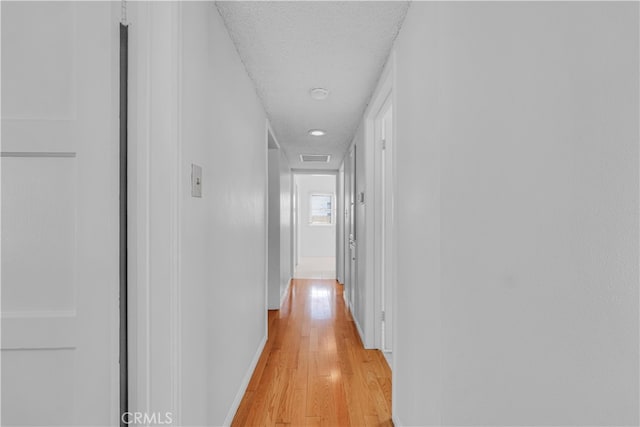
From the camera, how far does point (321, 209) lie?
9.95 meters

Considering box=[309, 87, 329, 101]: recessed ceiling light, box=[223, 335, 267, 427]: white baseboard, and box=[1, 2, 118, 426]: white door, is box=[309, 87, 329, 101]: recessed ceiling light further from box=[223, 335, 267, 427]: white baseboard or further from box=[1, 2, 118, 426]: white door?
box=[223, 335, 267, 427]: white baseboard

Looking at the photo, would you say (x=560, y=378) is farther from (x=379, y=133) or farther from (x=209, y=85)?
(x=379, y=133)

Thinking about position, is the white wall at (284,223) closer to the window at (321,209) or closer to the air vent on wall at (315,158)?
the air vent on wall at (315,158)

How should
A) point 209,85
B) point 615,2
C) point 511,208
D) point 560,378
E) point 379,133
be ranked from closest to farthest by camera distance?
point 615,2
point 560,378
point 511,208
point 209,85
point 379,133

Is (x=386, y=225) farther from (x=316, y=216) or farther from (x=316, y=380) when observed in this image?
(x=316, y=216)

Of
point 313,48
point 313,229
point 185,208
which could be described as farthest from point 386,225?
point 313,229

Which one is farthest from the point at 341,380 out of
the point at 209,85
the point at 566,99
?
the point at 566,99

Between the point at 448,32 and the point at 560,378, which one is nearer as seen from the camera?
the point at 560,378

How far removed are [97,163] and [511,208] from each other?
1.14 meters

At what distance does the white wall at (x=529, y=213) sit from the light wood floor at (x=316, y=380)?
0.82 metres

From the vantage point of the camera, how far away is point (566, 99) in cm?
69

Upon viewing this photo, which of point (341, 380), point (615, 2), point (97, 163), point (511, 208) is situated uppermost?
point (615, 2)

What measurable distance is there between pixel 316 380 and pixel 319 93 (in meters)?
2.21

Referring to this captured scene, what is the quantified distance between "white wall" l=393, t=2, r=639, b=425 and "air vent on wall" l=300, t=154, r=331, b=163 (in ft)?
12.8
